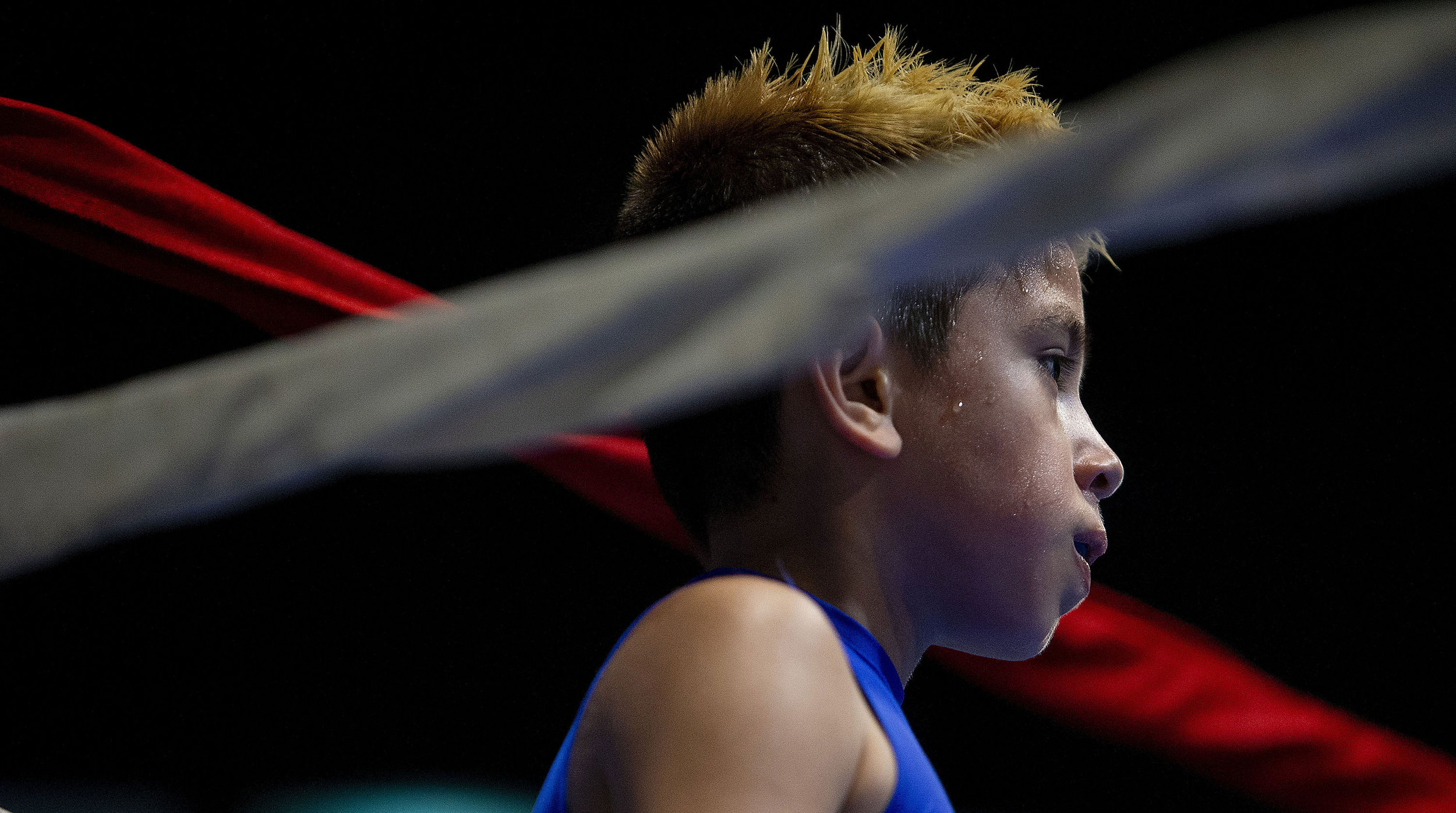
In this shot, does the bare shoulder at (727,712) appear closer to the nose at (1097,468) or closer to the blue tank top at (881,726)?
the blue tank top at (881,726)

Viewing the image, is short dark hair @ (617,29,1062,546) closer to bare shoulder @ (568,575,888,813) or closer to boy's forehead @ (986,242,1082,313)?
boy's forehead @ (986,242,1082,313)

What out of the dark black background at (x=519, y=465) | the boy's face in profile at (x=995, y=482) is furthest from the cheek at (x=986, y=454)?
the dark black background at (x=519, y=465)

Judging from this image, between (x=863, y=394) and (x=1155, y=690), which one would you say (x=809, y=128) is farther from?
(x=1155, y=690)

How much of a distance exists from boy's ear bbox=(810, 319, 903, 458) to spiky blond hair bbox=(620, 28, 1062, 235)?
0.11m

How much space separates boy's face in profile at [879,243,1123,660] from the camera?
1.84 ft

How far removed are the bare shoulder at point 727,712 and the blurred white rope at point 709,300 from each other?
181mm

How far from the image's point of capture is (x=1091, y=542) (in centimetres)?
61

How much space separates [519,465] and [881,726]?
0.71 m

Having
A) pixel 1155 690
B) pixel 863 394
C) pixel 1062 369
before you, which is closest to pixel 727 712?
pixel 863 394

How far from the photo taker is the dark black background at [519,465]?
103cm

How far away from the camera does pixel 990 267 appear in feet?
1.95

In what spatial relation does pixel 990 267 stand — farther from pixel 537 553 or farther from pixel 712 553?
pixel 537 553

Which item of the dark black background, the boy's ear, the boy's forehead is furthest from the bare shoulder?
the dark black background

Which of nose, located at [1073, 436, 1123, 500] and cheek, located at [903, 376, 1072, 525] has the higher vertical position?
cheek, located at [903, 376, 1072, 525]
